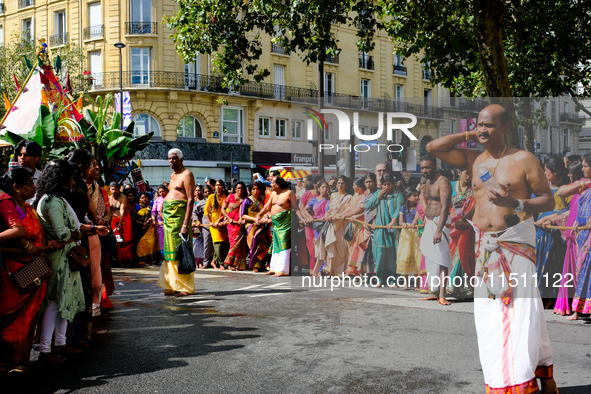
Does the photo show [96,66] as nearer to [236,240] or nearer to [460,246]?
[236,240]

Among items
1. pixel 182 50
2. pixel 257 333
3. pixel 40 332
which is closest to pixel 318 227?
pixel 257 333

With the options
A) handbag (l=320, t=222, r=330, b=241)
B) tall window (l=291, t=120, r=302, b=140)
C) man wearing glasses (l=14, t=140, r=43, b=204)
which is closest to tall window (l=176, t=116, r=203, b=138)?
handbag (l=320, t=222, r=330, b=241)

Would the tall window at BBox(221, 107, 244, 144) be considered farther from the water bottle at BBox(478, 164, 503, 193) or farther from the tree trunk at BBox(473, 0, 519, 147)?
the water bottle at BBox(478, 164, 503, 193)

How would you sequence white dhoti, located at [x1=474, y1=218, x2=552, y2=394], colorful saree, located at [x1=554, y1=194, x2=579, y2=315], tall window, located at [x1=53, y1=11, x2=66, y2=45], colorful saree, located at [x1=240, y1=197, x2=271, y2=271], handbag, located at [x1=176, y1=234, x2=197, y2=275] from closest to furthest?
white dhoti, located at [x1=474, y1=218, x2=552, y2=394] → colorful saree, located at [x1=554, y1=194, x2=579, y2=315] → handbag, located at [x1=176, y1=234, x2=197, y2=275] → colorful saree, located at [x1=240, y1=197, x2=271, y2=271] → tall window, located at [x1=53, y1=11, x2=66, y2=45]

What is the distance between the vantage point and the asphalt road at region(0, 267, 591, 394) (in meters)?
4.73

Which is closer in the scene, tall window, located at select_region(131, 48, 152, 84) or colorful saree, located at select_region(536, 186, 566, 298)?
colorful saree, located at select_region(536, 186, 566, 298)

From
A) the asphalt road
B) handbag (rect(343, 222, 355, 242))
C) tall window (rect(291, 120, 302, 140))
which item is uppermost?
tall window (rect(291, 120, 302, 140))

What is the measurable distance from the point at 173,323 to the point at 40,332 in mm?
1836

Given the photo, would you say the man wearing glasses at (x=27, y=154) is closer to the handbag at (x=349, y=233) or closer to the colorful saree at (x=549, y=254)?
the handbag at (x=349, y=233)

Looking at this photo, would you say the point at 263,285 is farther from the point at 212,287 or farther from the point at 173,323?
the point at 173,323

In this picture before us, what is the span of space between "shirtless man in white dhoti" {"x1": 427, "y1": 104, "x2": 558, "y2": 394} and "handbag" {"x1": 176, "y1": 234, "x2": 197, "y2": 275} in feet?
17.3

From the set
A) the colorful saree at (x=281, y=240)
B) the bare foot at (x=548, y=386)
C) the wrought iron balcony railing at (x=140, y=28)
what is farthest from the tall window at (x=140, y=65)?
the bare foot at (x=548, y=386)

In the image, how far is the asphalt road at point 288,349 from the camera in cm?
473

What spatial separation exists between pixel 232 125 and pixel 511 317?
34.7 m
